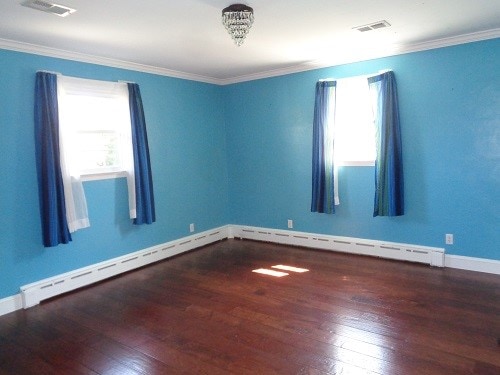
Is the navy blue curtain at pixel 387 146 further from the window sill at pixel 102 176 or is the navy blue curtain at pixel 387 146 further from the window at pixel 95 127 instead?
the window sill at pixel 102 176

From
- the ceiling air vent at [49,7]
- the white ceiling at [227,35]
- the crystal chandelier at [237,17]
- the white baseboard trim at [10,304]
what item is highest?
the white ceiling at [227,35]

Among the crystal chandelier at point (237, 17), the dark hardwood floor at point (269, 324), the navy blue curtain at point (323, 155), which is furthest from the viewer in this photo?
the navy blue curtain at point (323, 155)

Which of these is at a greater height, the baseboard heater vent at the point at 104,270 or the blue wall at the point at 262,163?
the blue wall at the point at 262,163

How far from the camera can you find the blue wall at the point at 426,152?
3.43 metres

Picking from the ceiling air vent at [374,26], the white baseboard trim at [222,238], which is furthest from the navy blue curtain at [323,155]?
the ceiling air vent at [374,26]

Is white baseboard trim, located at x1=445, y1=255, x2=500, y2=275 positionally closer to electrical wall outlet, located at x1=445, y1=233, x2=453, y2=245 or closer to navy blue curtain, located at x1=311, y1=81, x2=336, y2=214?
electrical wall outlet, located at x1=445, y1=233, x2=453, y2=245

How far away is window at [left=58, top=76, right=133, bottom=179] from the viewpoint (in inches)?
134

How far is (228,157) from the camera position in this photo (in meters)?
5.38

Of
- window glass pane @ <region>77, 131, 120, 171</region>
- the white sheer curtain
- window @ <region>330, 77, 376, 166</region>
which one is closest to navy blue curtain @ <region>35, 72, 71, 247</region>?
the white sheer curtain

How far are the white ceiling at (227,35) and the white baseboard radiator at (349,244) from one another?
7.16 feet

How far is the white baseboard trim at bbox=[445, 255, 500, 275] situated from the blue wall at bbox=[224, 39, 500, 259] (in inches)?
2.2

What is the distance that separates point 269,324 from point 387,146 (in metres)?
2.33

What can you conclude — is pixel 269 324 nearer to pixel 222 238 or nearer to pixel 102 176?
pixel 102 176

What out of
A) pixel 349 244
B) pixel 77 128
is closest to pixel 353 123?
pixel 349 244
